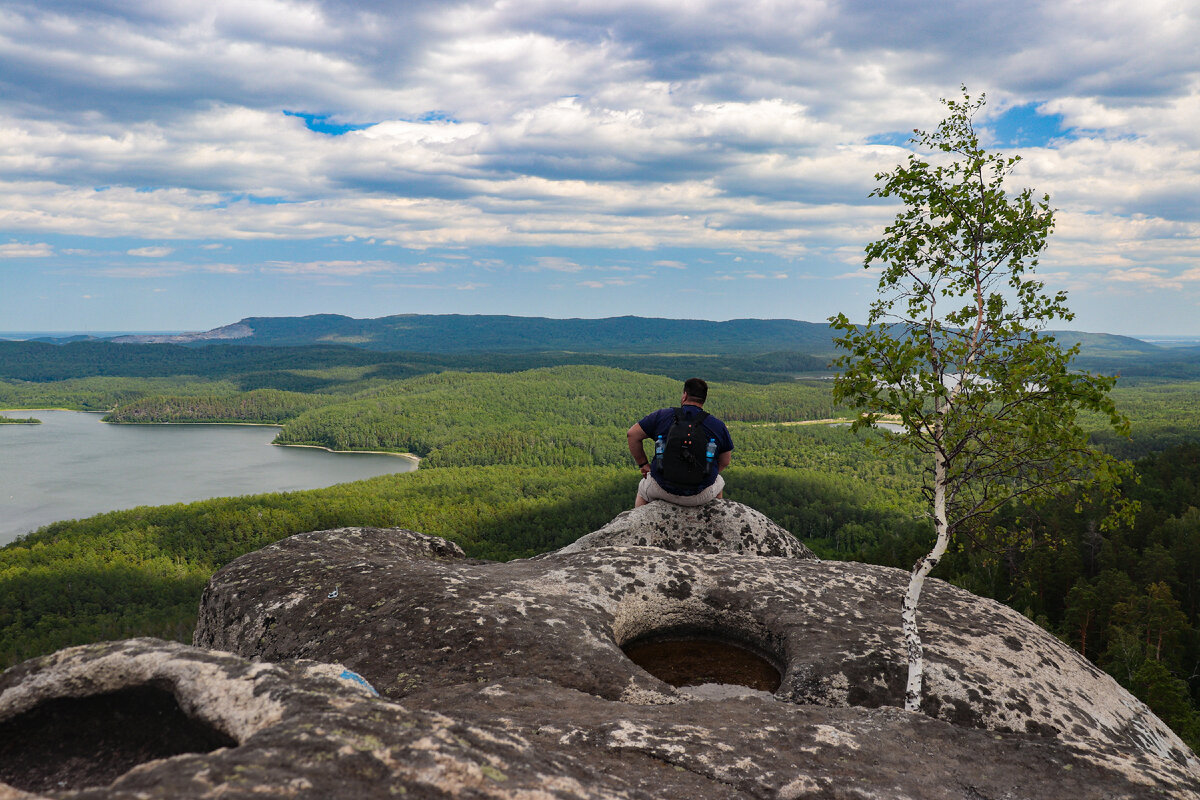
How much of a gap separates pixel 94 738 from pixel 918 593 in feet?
30.1

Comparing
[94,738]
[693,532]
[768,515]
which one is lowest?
[768,515]

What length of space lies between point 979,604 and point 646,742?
29.1 feet

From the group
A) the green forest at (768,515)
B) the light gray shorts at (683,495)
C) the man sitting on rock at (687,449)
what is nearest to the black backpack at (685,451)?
the man sitting on rock at (687,449)

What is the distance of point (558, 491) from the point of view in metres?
165

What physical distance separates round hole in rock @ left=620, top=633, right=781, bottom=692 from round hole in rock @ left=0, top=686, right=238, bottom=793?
22.4 feet

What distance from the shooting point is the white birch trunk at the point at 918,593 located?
8200 mm

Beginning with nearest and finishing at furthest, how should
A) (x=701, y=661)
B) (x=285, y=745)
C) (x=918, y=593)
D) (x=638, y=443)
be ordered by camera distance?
(x=285, y=745), (x=918, y=593), (x=701, y=661), (x=638, y=443)

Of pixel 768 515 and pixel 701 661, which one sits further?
pixel 768 515

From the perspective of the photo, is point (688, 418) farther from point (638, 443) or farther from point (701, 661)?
point (701, 661)

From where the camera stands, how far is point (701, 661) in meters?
10.5

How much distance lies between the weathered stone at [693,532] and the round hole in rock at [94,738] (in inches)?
428

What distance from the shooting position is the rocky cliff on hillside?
155 inches

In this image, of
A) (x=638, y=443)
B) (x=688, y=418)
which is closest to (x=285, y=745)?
(x=688, y=418)

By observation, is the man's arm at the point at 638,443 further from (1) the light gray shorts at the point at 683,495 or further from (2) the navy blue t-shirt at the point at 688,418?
(1) the light gray shorts at the point at 683,495
